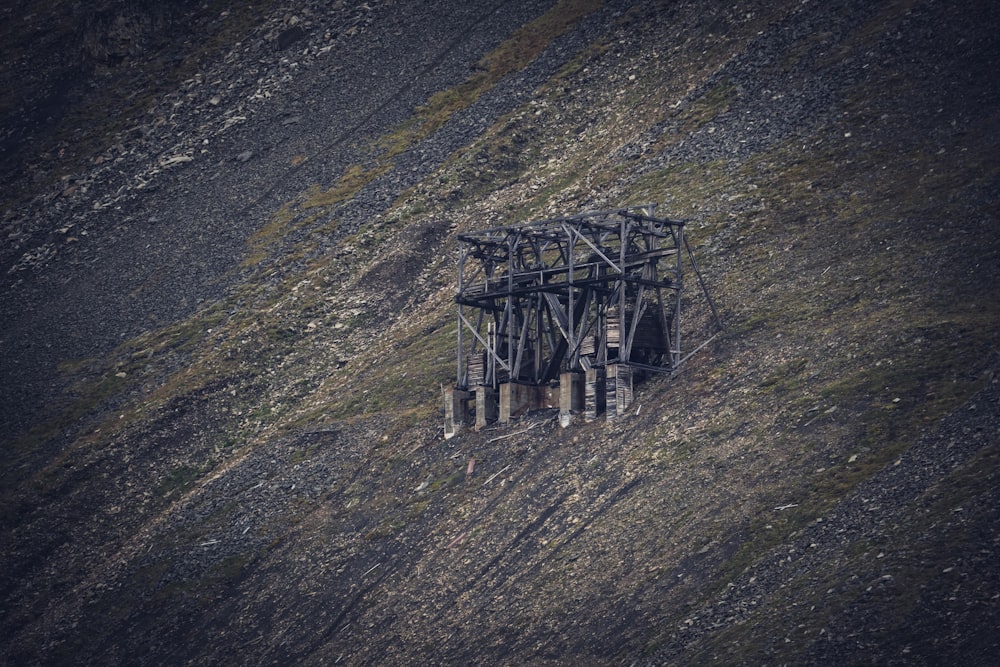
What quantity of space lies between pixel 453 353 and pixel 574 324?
7946 mm

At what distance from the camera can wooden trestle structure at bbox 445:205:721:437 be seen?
46.1 metres

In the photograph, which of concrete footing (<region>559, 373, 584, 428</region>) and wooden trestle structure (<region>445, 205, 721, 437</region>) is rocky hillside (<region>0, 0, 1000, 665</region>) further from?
wooden trestle structure (<region>445, 205, 721, 437</region>)

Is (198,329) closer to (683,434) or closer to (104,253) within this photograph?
(104,253)

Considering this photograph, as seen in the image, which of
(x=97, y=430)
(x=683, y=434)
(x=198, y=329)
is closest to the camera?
(x=683, y=434)

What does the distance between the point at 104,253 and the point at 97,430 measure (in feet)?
69.6

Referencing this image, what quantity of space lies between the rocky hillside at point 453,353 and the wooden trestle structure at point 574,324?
1.26 m

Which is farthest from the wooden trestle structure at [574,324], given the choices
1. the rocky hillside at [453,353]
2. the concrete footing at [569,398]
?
the rocky hillside at [453,353]

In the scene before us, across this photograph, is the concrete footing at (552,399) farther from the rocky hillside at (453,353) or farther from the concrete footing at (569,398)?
the rocky hillside at (453,353)

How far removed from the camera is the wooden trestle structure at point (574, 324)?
46.1 metres

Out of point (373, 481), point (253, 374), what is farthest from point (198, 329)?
point (373, 481)

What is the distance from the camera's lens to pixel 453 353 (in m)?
55.8

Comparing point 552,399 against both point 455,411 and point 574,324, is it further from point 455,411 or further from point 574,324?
point 455,411

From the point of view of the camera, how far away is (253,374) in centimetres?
6109

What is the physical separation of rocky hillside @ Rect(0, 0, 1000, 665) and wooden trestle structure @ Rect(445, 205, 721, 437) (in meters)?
1.26
